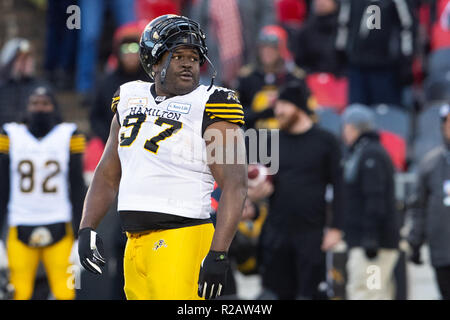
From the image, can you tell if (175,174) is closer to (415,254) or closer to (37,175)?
(37,175)

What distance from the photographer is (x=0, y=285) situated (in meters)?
7.22

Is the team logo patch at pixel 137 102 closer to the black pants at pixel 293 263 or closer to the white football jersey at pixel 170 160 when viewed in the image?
the white football jersey at pixel 170 160

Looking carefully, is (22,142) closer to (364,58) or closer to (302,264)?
(302,264)

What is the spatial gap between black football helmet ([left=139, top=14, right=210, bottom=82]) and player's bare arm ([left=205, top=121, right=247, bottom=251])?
390 mm

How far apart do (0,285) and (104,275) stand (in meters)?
1.24

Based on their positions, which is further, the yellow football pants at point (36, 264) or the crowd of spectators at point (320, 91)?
the yellow football pants at point (36, 264)

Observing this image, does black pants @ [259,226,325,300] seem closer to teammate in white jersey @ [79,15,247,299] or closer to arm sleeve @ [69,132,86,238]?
arm sleeve @ [69,132,86,238]

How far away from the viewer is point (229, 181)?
14.0 feet

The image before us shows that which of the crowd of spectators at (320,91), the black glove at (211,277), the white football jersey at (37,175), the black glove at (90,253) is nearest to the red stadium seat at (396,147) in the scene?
the crowd of spectators at (320,91)

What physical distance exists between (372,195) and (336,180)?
1.70 feet


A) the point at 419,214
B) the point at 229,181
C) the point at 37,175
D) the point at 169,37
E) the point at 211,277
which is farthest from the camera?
the point at 37,175

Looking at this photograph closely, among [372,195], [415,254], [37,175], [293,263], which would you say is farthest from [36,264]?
[415,254]

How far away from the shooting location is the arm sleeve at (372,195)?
7.75 metres
